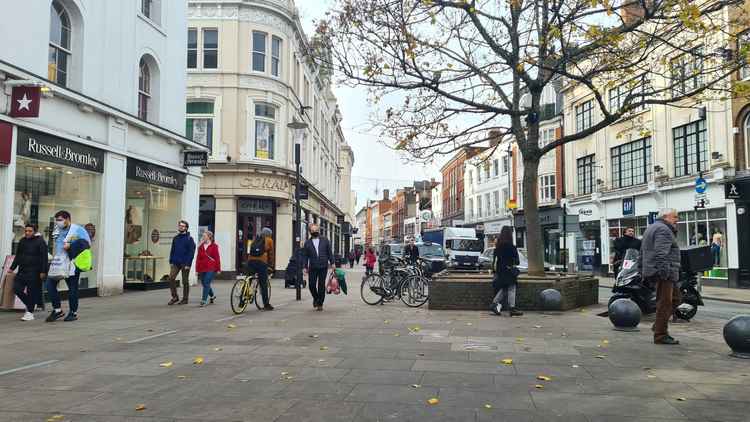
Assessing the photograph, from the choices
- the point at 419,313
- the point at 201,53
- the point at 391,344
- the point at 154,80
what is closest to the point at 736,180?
the point at 419,313

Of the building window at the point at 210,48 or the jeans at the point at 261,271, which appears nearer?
the jeans at the point at 261,271

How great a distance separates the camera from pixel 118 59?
1520cm

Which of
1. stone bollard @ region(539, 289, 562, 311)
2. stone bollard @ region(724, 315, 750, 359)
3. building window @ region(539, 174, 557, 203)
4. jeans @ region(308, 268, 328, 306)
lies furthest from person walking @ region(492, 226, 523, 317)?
building window @ region(539, 174, 557, 203)

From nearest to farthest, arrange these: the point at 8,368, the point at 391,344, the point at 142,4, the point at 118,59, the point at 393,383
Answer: the point at 393,383
the point at 8,368
the point at 391,344
the point at 118,59
the point at 142,4

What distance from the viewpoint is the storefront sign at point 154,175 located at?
16020 mm

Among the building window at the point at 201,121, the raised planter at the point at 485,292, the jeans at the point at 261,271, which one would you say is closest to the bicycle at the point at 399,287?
the raised planter at the point at 485,292

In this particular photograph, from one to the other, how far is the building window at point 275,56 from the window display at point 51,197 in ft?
45.2

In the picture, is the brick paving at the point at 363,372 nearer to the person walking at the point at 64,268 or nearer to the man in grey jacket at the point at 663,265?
the man in grey jacket at the point at 663,265

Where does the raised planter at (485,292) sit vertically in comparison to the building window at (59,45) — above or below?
below

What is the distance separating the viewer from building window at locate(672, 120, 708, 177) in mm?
24641

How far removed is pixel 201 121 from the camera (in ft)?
84.3

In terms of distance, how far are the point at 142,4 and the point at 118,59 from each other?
9.84ft

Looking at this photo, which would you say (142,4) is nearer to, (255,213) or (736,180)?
(255,213)

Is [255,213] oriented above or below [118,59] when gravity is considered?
below
